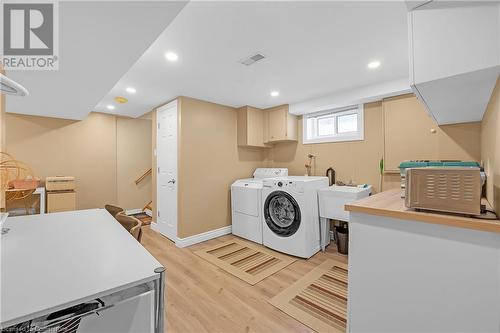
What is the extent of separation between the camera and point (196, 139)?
3373 millimetres

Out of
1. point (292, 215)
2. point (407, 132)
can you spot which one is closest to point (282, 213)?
point (292, 215)

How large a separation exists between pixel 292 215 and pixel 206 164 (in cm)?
160

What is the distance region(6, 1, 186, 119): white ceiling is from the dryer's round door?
7.58 ft

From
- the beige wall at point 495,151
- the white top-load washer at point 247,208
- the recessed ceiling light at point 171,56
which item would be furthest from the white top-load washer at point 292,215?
the recessed ceiling light at point 171,56

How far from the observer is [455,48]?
3.16 ft

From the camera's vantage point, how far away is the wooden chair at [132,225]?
142 centimetres

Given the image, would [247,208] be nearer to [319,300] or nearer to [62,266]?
[319,300]

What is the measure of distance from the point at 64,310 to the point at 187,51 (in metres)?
1.99

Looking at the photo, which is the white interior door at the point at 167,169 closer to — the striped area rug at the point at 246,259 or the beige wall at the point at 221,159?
the beige wall at the point at 221,159

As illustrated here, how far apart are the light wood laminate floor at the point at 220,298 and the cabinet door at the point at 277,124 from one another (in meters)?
2.06

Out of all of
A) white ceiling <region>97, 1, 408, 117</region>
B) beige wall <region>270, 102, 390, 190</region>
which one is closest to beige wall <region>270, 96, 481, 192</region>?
beige wall <region>270, 102, 390, 190</region>

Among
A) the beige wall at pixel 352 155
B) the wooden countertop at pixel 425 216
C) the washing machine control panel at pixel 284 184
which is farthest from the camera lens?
the beige wall at pixel 352 155

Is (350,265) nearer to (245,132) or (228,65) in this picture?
(228,65)

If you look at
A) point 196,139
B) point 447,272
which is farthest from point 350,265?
point 196,139
